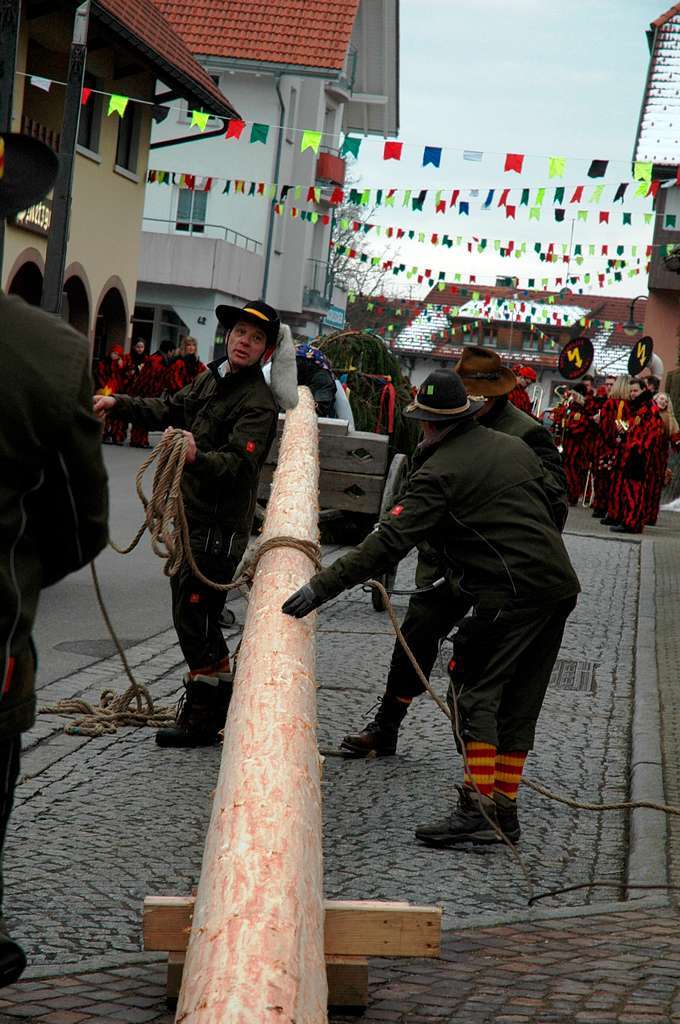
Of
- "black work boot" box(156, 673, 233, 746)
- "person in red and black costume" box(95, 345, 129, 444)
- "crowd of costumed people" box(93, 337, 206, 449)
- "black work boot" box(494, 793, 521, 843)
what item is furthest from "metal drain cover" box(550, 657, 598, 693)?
"person in red and black costume" box(95, 345, 129, 444)

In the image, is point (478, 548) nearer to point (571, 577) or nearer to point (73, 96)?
point (571, 577)

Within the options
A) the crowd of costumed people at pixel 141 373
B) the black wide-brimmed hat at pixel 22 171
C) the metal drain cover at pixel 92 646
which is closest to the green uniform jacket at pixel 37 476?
the black wide-brimmed hat at pixel 22 171

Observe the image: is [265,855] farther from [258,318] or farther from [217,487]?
[258,318]

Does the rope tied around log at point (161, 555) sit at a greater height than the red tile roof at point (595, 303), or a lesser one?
lesser

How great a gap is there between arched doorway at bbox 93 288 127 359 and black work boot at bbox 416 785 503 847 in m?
25.6

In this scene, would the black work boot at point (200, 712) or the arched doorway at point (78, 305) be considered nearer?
the black work boot at point (200, 712)

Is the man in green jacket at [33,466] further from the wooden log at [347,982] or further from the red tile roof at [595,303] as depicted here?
the red tile roof at [595,303]

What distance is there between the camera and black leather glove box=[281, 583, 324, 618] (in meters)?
5.38

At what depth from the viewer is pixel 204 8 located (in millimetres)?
41625

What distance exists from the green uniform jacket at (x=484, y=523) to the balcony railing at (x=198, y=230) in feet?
126

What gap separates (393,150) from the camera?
65.7 ft

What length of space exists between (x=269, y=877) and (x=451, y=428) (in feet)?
8.94

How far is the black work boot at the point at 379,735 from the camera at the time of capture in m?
6.98

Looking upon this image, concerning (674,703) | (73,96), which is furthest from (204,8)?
(674,703)
